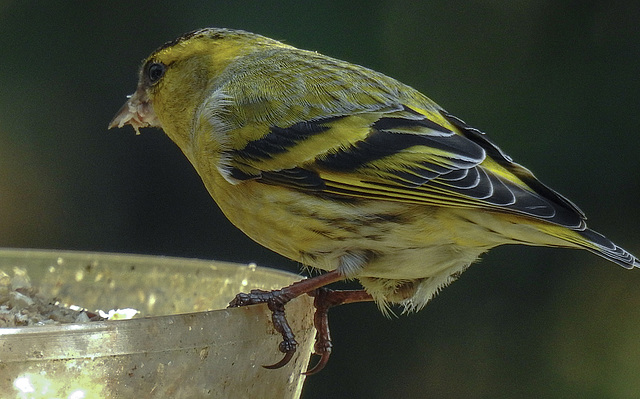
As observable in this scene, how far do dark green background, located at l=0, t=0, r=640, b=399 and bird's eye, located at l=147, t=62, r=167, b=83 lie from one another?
1248mm

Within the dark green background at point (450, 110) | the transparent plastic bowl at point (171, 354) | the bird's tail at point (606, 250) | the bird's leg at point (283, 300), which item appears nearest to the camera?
the transparent plastic bowl at point (171, 354)

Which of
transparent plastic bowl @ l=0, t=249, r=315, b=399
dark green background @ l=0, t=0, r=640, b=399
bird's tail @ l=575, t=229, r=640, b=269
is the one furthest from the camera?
dark green background @ l=0, t=0, r=640, b=399

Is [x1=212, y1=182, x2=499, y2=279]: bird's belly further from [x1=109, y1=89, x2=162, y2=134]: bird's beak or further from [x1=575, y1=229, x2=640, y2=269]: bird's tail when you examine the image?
[x1=109, y1=89, x2=162, y2=134]: bird's beak

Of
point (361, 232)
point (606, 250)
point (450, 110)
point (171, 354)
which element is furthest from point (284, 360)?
point (450, 110)

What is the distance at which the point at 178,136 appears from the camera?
288cm

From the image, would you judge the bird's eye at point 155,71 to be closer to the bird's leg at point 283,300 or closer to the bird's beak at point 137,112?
the bird's beak at point 137,112

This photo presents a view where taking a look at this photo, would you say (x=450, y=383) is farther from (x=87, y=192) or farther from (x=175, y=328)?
(x=175, y=328)

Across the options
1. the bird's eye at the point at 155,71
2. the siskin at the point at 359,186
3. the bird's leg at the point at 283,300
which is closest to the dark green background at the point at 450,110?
the bird's eye at the point at 155,71

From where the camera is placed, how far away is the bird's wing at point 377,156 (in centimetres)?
224

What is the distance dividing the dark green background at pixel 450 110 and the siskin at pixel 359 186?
159 cm

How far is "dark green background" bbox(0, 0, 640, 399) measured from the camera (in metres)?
4.16

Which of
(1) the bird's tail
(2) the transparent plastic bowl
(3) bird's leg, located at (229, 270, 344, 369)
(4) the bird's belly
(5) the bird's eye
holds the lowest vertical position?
(2) the transparent plastic bowl

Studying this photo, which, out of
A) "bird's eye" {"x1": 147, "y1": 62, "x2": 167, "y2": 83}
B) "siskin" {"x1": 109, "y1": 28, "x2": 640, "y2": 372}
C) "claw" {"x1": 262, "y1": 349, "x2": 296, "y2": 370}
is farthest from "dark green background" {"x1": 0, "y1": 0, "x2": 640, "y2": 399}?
"claw" {"x1": 262, "y1": 349, "x2": 296, "y2": 370}

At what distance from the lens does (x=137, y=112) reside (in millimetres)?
3080
